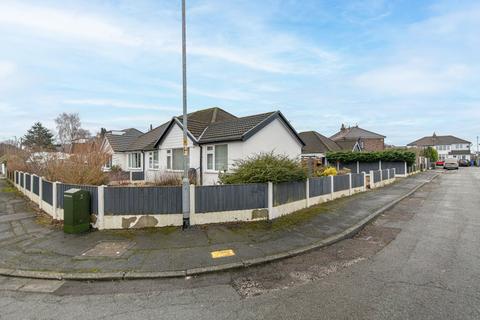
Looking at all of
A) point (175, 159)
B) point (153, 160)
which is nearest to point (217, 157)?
point (175, 159)

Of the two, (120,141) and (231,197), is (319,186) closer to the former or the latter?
(231,197)

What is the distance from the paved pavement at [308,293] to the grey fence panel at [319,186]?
4844 millimetres

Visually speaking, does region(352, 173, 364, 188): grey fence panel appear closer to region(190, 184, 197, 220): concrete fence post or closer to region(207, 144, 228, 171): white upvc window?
region(207, 144, 228, 171): white upvc window

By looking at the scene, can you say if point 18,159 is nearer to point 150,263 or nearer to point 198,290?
point 150,263

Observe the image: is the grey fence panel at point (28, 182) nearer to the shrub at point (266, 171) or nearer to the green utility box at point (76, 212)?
the green utility box at point (76, 212)

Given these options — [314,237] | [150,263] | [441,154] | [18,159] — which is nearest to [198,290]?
[150,263]

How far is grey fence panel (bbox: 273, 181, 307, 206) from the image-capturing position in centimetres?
875

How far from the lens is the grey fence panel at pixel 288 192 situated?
8750 millimetres

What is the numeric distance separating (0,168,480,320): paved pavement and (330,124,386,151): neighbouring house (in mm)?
38490

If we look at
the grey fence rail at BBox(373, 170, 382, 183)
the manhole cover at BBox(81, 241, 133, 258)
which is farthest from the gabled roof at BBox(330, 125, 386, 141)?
the manhole cover at BBox(81, 241, 133, 258)

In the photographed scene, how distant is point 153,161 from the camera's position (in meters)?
20.7

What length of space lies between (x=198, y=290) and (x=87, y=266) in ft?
7.74

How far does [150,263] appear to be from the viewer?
522 cm

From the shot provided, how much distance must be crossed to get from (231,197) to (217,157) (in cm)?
703
